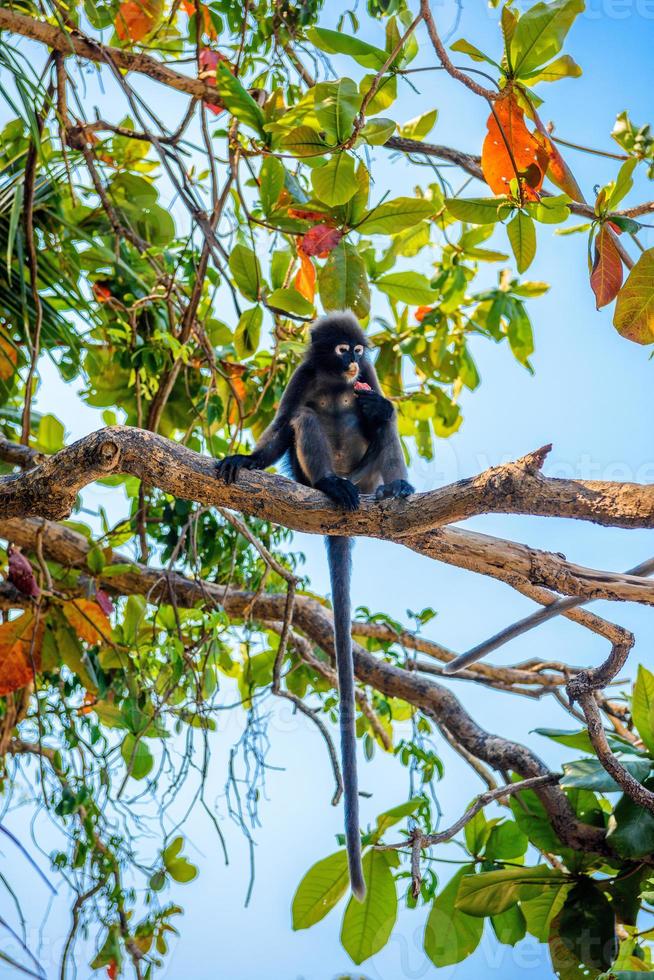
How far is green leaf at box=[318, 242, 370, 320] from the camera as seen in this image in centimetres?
312

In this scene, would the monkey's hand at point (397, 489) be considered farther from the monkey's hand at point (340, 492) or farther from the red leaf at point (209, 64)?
the red leaf at point (209, 64)

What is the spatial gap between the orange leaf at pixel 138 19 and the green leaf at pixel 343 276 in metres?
1.45

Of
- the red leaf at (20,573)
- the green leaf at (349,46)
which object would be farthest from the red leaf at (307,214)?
the red leaf at (20,573)

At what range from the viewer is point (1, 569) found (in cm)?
394

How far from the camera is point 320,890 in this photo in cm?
302

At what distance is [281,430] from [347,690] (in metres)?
1.03

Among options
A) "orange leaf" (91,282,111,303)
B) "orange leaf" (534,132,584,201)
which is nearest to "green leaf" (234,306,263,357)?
"orange leaf" (91,282,111,303)

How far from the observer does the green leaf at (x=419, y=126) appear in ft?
11.5

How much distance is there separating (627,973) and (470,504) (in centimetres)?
125

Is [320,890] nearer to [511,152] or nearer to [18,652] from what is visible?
[18,652]

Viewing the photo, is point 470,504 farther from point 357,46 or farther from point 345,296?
point 357,46

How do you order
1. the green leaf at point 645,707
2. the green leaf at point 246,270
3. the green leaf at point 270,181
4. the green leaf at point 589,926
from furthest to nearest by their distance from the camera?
the green leaf at point 246,270 < the green leaf at point 270,181 < the green leaf at point 645,707 < the green leaf at point 589,926

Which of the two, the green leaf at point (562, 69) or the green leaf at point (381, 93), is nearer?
the green leaf at point (562, 69)

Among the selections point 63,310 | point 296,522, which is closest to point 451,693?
point 296,522
